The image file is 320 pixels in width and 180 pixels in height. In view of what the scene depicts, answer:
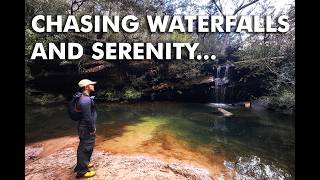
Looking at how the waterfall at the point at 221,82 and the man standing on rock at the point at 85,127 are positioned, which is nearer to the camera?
the man standing on rock at the point at 85,127

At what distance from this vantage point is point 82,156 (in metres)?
5.61

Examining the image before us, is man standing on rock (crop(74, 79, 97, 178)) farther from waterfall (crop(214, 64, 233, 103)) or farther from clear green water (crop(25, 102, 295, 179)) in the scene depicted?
waterfall (crop(214, 64, 233, 103))

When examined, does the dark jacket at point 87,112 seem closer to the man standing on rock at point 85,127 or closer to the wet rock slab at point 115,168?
the man standing on rock at point 85,127

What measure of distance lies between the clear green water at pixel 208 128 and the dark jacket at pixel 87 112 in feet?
7.65

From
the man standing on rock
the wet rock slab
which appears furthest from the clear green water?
the man standing on rock

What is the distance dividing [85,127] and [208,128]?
4.91 m

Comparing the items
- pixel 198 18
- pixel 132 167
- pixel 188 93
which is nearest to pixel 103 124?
pixel 132 167

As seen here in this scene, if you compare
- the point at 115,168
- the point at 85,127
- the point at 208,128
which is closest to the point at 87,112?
the point at 85,127

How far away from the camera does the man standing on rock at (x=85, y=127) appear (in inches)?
210

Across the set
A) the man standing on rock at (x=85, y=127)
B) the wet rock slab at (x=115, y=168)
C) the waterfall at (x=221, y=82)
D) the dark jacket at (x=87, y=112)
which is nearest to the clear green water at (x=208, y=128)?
the wet rock slab at (x=115, y=168)

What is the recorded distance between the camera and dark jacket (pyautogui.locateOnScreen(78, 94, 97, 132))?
209 inches

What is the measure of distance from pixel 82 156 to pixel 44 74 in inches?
273

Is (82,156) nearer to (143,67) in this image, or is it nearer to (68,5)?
(68,5)

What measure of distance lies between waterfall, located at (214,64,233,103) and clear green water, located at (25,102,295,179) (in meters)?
2.01
